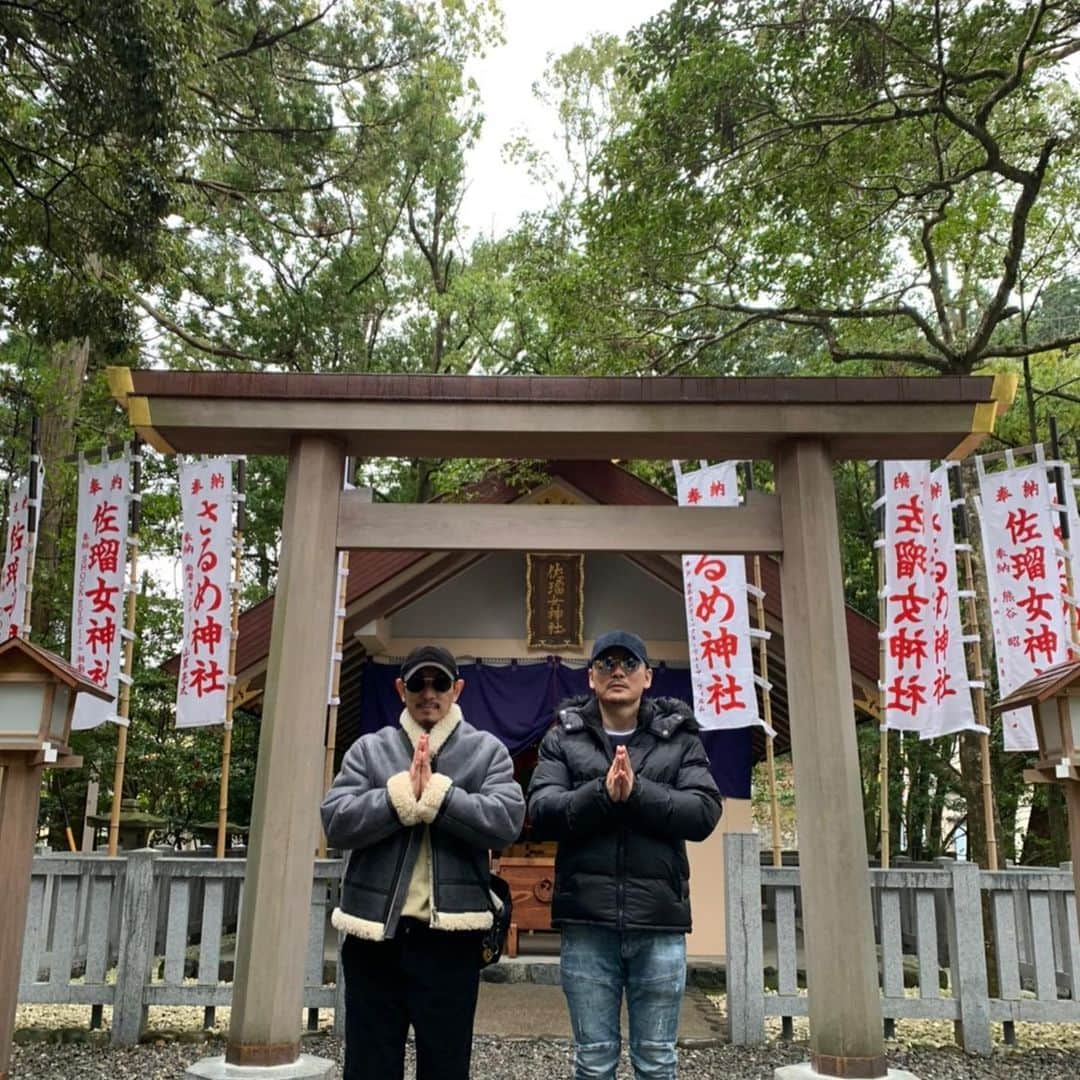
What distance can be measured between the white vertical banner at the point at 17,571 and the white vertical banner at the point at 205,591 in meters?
1.38

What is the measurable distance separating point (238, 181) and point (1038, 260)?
9.51 meters

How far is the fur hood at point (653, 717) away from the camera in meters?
3.10

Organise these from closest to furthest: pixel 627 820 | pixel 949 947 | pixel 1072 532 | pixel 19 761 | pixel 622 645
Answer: pixel 627 820, pixel 622 645, pixel 19 761, pixel 949 947, pixel 1072 532

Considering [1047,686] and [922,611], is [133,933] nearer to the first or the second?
[1047,686]

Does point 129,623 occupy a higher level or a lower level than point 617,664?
higher

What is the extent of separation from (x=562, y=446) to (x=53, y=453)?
9.35 m

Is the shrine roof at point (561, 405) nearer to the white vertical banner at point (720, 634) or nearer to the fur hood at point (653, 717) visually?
the fur hood at point (653, 717)

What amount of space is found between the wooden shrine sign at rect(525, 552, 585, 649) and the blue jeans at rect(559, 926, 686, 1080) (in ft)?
21.4

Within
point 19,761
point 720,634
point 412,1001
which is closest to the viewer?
point 412,1001

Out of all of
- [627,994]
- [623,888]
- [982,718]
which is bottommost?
[627,994]

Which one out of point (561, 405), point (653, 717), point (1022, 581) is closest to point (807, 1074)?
point (653, 717)

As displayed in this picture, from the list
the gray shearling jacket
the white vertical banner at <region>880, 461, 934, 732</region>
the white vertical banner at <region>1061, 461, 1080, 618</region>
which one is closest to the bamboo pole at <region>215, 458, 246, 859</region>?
the gray shearling jacket

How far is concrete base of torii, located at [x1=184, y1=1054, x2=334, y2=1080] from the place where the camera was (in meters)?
3.37

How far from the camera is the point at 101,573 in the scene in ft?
25.1
